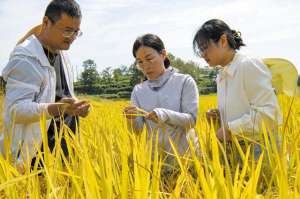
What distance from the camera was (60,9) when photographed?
5.59 feet

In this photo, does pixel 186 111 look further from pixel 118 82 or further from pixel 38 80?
pixel 118 82

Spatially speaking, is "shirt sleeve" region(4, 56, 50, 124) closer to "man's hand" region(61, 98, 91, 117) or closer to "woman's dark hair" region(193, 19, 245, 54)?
"man's hand" region(61, 98, 91, 117)

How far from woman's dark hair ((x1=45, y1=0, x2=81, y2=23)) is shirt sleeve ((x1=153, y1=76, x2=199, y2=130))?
557 millimetres

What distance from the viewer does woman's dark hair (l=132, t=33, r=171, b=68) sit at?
189cm

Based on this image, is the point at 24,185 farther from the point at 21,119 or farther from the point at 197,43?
the point at 197,43

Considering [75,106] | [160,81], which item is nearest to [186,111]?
[160,81]

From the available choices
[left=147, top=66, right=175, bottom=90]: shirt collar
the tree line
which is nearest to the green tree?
the tree line

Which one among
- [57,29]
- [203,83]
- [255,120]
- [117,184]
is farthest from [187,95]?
[203,83]

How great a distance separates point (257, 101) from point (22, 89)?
0.92 metres

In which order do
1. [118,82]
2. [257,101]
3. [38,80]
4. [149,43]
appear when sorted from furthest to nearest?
[118,82], [149,43], [38,80], [257,101]

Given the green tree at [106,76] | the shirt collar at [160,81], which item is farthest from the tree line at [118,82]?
the shirt collar at [160,81]

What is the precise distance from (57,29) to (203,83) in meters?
34.4

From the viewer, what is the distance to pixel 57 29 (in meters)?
1.72

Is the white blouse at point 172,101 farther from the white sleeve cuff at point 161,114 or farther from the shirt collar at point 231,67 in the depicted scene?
the shirt collar at point 231,67
